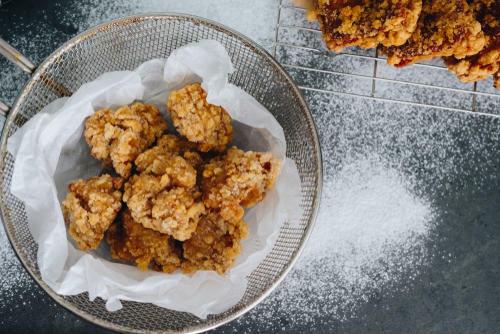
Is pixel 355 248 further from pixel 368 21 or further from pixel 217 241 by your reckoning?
pixel 368 21

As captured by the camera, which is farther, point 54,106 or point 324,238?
point 324,238

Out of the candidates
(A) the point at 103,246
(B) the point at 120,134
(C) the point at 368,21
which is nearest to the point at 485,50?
(C) the point at 368,21

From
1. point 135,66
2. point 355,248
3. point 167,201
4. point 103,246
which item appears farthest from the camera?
point 355,248

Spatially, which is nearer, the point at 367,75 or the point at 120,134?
the point at 120,134

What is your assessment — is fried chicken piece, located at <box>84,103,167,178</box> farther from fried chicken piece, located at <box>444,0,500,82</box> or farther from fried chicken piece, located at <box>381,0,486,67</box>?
fried chicken piece, located at <box>444,0,500,82</box>

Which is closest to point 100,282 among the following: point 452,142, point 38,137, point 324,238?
point 38,137

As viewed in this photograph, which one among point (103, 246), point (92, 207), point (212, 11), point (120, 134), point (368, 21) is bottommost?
point (103, 246)

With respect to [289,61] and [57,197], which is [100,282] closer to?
[57,197]

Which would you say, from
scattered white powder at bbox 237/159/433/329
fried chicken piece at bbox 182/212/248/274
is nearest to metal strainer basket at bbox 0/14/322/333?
fried chicken piece at bbox 182/212/248/274
